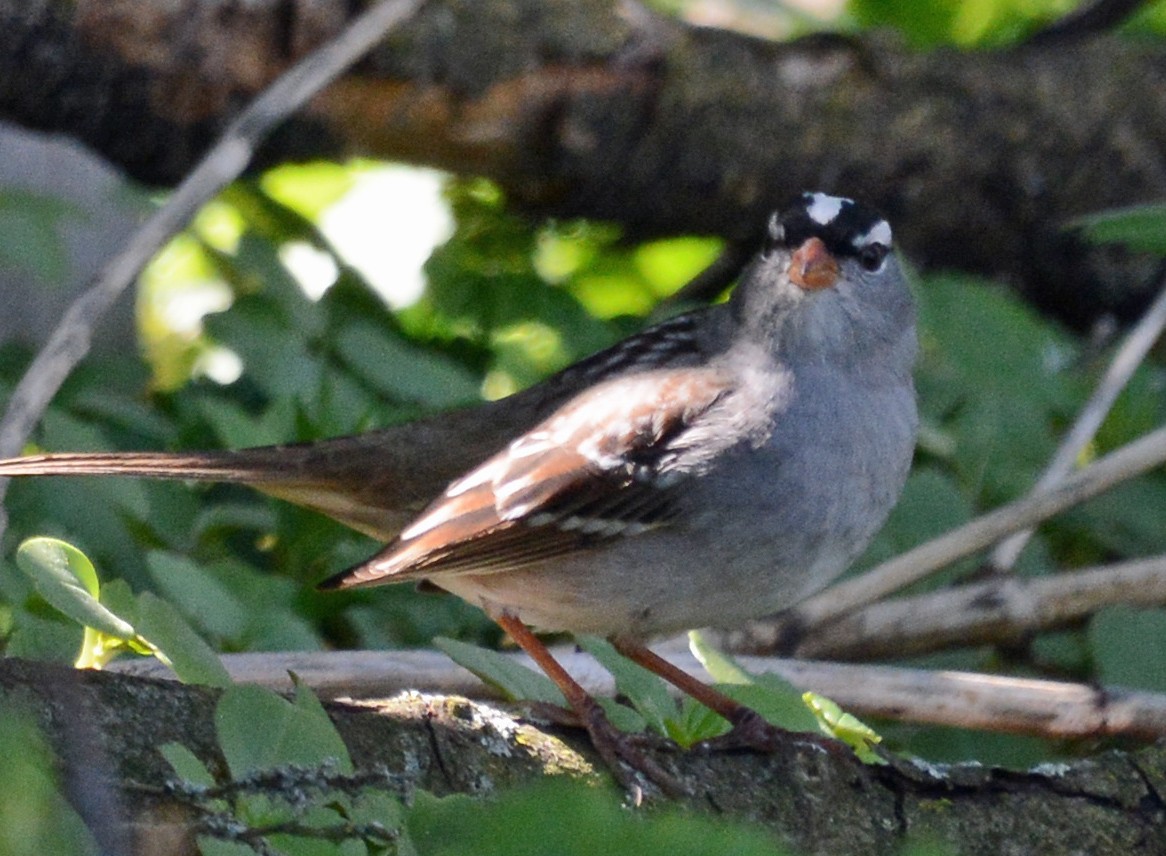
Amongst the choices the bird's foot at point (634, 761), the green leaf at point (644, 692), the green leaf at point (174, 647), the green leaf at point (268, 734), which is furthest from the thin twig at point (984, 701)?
the green leaf at point (268, 734)

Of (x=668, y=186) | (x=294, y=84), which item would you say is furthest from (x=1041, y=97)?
(x=294, y=84)

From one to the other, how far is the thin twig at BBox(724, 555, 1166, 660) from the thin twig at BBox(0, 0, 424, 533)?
4.76ft

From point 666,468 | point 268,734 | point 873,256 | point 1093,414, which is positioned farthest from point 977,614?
point 268,734

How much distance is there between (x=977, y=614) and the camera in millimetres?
3305

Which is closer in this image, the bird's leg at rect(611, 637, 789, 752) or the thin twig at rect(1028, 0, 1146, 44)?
the bird's leg at rect(611, 637, 789, 752)

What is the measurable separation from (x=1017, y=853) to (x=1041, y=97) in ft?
11.0

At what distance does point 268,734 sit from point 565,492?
129 cm

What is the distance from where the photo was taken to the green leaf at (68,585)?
1.78 m

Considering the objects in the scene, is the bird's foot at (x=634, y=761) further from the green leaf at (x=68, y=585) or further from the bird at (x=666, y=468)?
the green leaf at (x=68, y=585)

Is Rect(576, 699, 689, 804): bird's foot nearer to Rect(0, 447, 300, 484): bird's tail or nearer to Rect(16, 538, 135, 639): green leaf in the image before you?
Rect(16, 538, 135, 639): green leaf

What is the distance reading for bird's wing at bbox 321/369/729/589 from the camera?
271cm

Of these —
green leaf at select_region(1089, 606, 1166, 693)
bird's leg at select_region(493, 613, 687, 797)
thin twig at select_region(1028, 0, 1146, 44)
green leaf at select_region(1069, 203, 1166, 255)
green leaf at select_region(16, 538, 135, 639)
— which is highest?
thin twig at select_region(1028, 0, 1146, 44)

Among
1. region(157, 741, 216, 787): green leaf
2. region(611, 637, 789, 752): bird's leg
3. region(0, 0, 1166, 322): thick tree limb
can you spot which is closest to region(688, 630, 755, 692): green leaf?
region(611, 637, 789, 752): bird's leg

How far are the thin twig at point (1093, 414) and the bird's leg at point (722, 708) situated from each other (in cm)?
94
